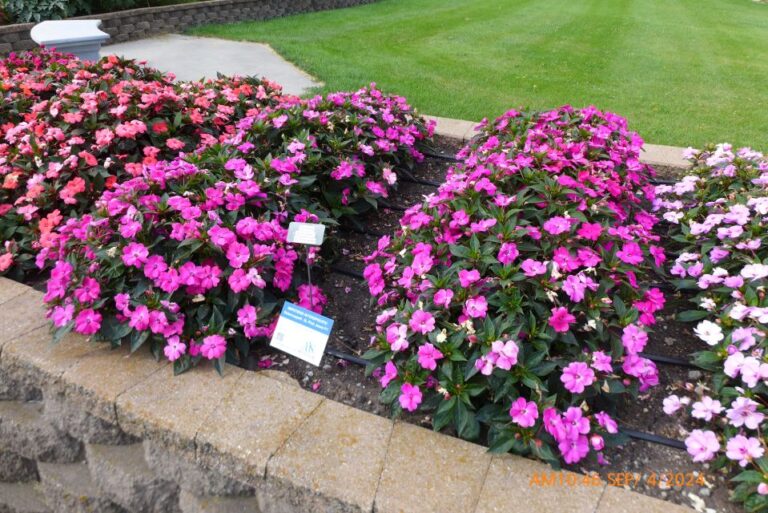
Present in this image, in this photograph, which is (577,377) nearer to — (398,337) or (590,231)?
(398,337)

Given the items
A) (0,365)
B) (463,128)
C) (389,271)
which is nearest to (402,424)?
(389,271)

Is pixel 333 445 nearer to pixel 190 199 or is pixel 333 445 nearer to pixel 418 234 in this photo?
pixel 418 234

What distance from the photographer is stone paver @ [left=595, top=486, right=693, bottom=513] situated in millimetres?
1283

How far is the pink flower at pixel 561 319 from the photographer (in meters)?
1.56

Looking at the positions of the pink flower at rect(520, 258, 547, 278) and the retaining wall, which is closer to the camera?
the retaining wall

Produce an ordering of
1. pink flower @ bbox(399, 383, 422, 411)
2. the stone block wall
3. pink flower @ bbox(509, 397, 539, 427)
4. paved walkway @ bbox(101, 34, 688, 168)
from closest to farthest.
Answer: pink flower @ bbox(509, 397, 539, 427), pink flower @ bbox(399, 383, 422, 411), paved walkway @ bbox(101, 34, 688, 168), the stone block wall

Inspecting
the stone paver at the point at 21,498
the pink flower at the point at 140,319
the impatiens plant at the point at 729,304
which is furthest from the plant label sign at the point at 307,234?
the stone paver at the point at 21,498

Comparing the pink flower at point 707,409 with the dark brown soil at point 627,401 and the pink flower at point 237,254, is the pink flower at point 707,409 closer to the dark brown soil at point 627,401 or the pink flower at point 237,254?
the dark brown soil at point 627,401

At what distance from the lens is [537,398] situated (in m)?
1.45

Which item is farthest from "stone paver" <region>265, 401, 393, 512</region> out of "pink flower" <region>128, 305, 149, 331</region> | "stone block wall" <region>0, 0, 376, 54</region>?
"stone block wall" <region>0, 0, 376, 54</region>

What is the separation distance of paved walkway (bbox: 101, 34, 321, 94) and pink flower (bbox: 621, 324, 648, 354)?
4.09 metres

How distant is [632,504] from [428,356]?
59cm

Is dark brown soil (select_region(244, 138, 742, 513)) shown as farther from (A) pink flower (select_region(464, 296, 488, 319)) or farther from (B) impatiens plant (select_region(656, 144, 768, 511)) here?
(A) pink flower (select_region(464, 296, 488, 319))

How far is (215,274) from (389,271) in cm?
57
